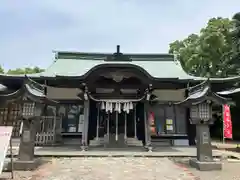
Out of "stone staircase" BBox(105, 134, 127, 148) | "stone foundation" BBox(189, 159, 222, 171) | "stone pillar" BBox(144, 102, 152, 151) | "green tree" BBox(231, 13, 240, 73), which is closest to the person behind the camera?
"stone foundation" BBox(189, 159, 222, 171)

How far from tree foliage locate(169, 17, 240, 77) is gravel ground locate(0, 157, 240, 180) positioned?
13631 millimetres

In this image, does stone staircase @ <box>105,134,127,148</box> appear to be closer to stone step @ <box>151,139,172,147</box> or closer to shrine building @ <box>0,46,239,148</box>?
shrine building @ <box>0,46,239,148</box>

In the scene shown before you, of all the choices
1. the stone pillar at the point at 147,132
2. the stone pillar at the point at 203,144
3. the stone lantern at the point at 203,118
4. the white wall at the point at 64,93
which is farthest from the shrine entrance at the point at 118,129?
the stone pillar at the point at 203,144

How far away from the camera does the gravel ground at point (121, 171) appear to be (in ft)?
19.6

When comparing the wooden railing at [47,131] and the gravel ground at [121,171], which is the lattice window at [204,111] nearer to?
the gravel ground at [121,171]

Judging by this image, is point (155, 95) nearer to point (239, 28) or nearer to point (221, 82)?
point (221, 82)

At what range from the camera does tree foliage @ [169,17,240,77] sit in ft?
64.0

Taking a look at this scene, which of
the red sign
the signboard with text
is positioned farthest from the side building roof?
the signboard with text

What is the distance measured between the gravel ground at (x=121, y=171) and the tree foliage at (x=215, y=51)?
537 inches

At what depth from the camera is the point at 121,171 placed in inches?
259

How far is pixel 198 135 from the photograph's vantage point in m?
7.35

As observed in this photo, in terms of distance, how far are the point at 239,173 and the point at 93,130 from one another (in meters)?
7.78

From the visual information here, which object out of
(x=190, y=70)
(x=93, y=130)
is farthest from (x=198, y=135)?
(x=190, y=70)

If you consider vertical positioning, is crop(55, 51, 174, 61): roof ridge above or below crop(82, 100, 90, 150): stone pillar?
above
